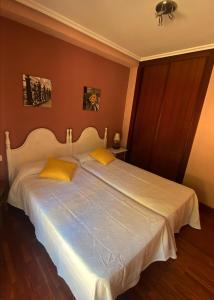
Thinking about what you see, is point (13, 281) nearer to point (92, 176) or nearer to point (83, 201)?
point (83, 201)

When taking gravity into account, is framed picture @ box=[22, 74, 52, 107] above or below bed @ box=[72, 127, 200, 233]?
above

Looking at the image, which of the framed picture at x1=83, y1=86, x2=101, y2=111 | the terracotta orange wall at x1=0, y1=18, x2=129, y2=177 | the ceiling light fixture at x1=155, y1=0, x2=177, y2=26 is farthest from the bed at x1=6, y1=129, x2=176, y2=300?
the ceiling light fixture at x1=155, y1=0, x2=177, y2=26

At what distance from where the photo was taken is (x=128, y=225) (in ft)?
4.50

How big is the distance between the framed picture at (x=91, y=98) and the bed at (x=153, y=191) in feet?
3.14

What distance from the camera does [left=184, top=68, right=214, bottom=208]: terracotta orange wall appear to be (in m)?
2.44

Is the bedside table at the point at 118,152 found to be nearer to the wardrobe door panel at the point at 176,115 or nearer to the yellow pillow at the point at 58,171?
the wardrobe door panel at the point at 176,115

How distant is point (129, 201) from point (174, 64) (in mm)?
2548

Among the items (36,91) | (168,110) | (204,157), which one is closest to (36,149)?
(36,91)

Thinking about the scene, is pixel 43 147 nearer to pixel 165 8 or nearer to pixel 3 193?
pixel 3 193

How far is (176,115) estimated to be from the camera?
9.36 feet

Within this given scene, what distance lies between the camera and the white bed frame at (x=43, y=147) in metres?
2.15

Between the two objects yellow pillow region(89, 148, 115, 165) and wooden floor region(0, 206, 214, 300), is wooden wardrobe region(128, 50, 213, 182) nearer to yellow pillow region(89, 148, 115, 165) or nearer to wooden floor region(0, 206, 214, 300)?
yellow pillow region(89, 148, 115, 165)

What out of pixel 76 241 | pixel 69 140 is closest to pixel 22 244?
pixel 76 241

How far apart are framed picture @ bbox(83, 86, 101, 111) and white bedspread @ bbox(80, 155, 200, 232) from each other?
1050 mm
